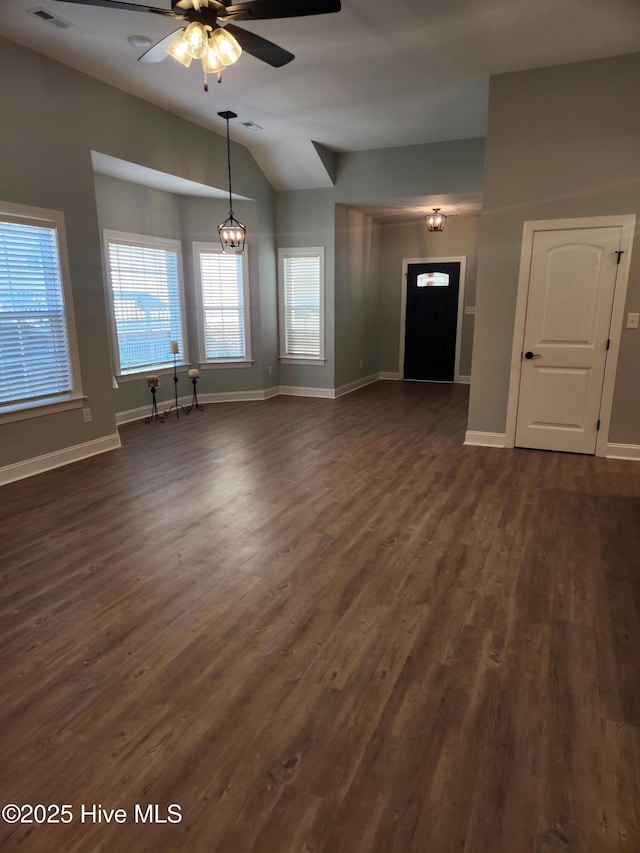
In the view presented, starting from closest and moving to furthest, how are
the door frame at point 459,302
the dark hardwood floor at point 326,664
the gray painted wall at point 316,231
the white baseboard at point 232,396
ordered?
the dark hardwood floor at point 326,664
the gray painted wall at point 316,231
the white baseboard at point 232,396
the door frame at point 459,302

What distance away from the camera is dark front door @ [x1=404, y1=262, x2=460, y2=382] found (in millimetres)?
8922

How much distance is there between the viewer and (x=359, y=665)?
2.07 metres

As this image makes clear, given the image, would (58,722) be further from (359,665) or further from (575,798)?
(575,798)

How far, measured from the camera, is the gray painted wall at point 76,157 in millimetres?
3975

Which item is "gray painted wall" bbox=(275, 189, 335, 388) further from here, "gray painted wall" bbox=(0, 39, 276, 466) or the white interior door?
the white interior door

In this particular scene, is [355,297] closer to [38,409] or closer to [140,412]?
[140,412]

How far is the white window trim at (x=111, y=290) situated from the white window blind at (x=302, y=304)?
1544 mm

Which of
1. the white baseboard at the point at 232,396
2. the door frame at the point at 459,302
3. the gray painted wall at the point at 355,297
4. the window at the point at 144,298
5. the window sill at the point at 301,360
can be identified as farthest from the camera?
the door frame at the point at 459,302

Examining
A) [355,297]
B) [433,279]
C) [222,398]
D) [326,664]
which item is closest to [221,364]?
[222,398]

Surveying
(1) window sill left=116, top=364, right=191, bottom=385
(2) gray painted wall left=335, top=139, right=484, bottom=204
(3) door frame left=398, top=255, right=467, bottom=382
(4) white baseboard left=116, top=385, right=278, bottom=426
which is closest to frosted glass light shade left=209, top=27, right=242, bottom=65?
(1) window sill left=116, top=364, right=191, bottom=385

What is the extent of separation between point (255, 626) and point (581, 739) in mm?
1326

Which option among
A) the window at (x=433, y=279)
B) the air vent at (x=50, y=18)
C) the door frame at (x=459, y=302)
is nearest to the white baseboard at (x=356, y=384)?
the door frame at (x=459, y=302)

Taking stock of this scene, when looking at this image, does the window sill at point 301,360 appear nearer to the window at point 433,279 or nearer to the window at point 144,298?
the window at point 144,298

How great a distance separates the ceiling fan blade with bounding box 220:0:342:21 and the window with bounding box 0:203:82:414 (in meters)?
2.47
